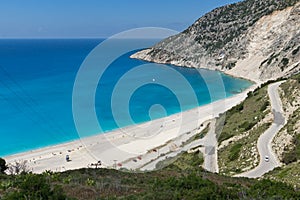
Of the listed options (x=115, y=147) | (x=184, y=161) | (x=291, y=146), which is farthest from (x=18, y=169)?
(x=115, y=147)

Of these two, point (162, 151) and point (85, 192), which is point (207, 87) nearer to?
point (162, 151)

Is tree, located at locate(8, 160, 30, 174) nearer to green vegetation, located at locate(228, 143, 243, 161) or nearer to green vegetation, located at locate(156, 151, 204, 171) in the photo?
green vegetation, located at locate(156, 151, 204, 171)

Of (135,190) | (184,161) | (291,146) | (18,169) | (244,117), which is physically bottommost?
(135,190)

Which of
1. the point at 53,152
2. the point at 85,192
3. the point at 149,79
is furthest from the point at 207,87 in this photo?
the point at 85,192

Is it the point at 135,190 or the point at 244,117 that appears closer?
the point at 135,190

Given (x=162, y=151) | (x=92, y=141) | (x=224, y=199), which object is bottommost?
(x=224, y=199)

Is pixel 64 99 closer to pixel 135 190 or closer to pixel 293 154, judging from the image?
pixel 293 154
